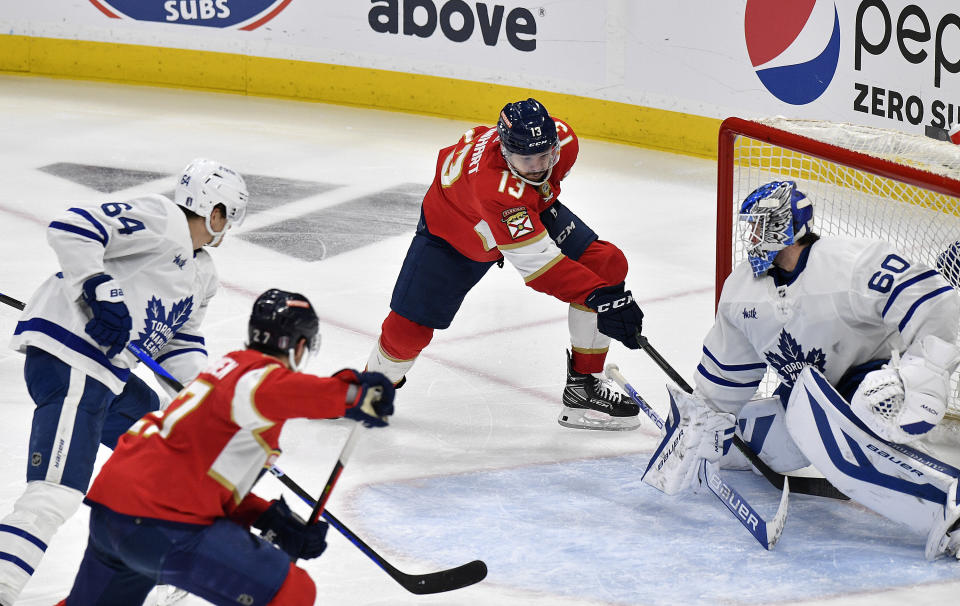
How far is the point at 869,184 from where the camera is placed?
423cm

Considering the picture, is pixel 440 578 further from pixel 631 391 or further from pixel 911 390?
pixel 911 390

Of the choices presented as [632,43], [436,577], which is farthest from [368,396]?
[632,43]

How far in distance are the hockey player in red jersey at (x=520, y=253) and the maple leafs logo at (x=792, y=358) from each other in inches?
17.7

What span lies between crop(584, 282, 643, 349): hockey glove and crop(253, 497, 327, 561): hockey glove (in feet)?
4.73

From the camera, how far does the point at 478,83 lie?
7.70 m

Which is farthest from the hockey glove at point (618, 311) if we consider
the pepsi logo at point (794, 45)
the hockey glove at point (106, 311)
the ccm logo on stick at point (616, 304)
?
the pepsi logo at point (794, 45)

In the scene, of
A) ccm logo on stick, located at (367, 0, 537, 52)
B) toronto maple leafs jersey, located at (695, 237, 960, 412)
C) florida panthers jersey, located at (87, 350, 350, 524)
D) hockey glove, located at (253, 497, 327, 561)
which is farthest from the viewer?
ccm logo on stick, located at (367, 0, 537, 52)

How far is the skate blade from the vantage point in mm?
4312

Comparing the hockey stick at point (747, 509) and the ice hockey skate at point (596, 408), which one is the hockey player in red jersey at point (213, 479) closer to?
the hockey stick at point (747, 509)

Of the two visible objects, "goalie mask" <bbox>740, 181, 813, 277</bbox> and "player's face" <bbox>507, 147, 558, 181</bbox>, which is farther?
"player's face" <bbox>507, 147, 558, 181</bbox>

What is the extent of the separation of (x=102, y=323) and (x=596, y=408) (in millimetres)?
1806

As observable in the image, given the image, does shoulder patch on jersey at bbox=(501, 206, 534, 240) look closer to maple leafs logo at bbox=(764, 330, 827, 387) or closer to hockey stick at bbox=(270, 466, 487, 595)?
maple leafs logo at bbox=(764, 330, 827, 387)

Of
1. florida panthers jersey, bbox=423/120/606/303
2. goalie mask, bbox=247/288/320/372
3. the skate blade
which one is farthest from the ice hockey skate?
goalie mask, bbox=247/288/320/372

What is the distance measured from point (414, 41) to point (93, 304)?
4978 mm
